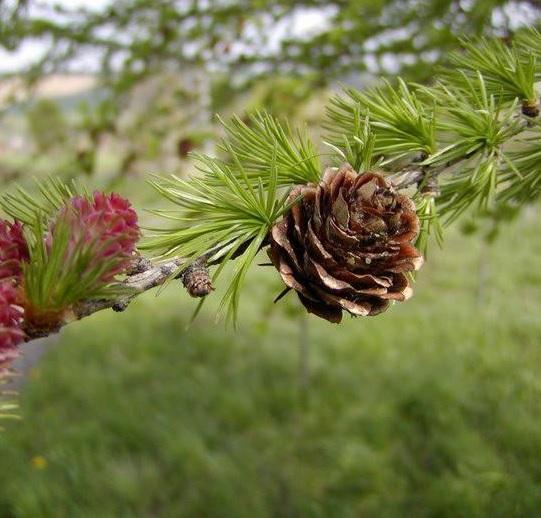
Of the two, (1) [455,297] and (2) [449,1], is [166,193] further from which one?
(1) [455,297]

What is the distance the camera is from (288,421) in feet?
9.44

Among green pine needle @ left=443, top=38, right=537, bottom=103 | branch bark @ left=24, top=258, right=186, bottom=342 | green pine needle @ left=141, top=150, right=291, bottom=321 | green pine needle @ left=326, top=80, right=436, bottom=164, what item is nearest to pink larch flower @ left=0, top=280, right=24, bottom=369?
branch bark @ left=24, top=258, right=186, bottom=342

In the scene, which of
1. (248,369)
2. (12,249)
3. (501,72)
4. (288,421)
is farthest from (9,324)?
(248,369)

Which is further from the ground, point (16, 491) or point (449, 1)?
point (449, 1)

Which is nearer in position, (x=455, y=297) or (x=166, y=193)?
(x=166, y=193)

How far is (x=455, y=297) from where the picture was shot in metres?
4.57

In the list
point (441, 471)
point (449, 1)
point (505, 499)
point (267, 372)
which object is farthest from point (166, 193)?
point (267, 372)

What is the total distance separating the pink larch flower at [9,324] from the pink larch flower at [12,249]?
1.1 inches

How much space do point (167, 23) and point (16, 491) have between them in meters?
1.89

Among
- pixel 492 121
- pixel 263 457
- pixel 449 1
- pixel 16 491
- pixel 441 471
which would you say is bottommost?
pixel 16 491

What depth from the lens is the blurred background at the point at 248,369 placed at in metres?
1.76

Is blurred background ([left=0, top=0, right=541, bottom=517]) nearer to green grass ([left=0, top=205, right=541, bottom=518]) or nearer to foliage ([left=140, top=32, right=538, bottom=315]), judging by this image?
green grass ([left=0, top=205, right=541, bottom=518])

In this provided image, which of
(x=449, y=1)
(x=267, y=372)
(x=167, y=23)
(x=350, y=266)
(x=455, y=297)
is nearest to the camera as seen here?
(x=350, y=266)

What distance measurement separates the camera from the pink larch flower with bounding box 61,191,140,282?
423 mm
